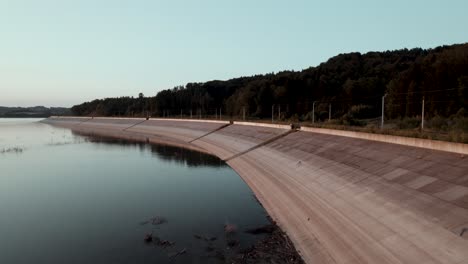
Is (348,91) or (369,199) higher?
(348,91)

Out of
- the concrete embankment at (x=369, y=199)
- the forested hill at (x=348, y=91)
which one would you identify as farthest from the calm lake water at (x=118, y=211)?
the forested hill at (x=348, y=91)

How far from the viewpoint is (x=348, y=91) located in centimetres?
7706

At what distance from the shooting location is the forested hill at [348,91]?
45125mm

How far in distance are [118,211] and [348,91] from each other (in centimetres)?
6596

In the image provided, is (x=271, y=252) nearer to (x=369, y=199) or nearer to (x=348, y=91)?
(x=369, y=199)

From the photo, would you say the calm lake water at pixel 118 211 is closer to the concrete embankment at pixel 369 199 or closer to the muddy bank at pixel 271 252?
the muddy bank at pixel 271 252

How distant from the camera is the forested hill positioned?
4512 centimetres

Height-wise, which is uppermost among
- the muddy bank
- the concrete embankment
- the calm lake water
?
the concrete embankment

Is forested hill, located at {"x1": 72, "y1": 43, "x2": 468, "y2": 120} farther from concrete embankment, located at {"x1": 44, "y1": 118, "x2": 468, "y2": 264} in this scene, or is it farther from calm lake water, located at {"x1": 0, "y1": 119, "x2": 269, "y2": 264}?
calm lake water, located at {"x1": 0, "y1": 119, "x2": 269, "y2": 264}

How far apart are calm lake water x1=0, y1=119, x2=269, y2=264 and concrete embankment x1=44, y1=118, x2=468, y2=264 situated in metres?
1.87

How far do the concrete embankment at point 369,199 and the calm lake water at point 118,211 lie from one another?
6.13ft

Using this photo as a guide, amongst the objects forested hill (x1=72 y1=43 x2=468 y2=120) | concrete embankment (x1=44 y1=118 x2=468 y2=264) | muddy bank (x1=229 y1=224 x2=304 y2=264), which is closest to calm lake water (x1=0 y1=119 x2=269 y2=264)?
muddy bank (x1=229 y1=224 x2=304 y2=264)

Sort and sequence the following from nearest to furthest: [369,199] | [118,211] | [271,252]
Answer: [271,252] < [369,199] < [118,211]

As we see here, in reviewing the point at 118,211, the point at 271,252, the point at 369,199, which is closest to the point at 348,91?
the point at 118,211
